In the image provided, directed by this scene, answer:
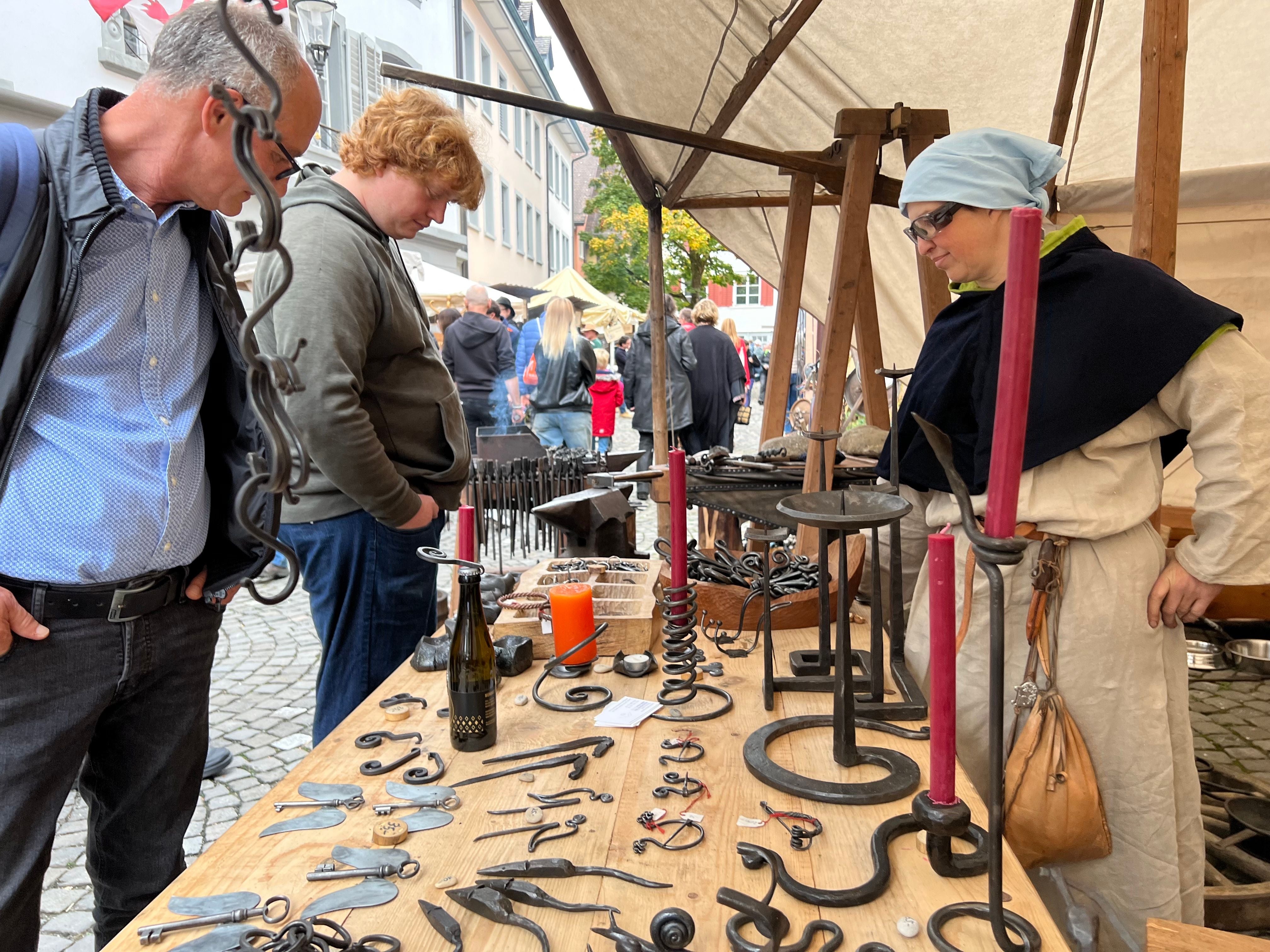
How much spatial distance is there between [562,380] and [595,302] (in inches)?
453

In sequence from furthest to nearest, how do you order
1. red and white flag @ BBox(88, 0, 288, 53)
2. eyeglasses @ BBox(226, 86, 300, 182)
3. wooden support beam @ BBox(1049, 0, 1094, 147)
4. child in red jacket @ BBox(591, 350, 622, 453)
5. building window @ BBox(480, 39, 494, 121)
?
building window @ BBox(480, 39, 494, 121) → child in red jacket @ BBox(591, 350, 622, 453) → red and white flag @ BBox(88, 0, 288, 53) → wooden support beam @ BBox(1049, 0, 1094, 147) → eyeglasses @ BBox(226, 86, 300, 182)

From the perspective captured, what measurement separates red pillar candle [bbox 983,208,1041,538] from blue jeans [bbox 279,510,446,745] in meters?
1.86

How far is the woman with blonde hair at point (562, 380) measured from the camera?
25.7 feet

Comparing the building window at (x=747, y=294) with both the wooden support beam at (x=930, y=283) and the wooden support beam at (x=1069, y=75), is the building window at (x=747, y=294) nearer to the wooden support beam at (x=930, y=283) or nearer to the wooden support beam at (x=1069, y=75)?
the wooden support beam at (x=1069, y=75)

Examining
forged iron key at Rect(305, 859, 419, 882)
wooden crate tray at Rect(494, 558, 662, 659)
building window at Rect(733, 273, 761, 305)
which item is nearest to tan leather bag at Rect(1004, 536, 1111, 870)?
wooden crate tray at Rect(494, 558, 662, 659)

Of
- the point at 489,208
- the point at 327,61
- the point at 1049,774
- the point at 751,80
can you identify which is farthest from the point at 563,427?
the point at 489,208

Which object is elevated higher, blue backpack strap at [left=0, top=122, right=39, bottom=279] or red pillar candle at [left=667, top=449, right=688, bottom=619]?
blue backpack strap at [left=0, top=122, right=39, bottom=279]

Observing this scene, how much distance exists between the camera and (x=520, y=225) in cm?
2759

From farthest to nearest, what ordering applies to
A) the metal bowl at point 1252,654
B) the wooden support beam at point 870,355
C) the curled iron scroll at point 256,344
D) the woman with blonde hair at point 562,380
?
the woman with blonde hair at point 562,380, the metal bowl at point 1252,654, the wooden support beam at point 870,355, the curled iron scroll at point 256,344

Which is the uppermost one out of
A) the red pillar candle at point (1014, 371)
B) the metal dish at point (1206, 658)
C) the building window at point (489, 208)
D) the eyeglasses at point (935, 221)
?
the building window at point (489, 208)

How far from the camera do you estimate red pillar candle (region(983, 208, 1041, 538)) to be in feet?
2.28

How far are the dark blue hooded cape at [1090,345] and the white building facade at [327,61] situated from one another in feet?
4.77

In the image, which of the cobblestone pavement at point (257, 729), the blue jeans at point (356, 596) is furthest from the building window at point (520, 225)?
the blue jeans at point (356, 596)

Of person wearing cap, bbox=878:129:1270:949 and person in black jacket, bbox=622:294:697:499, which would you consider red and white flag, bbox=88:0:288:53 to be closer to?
person in black jacket, bbox=622:294:697:499
